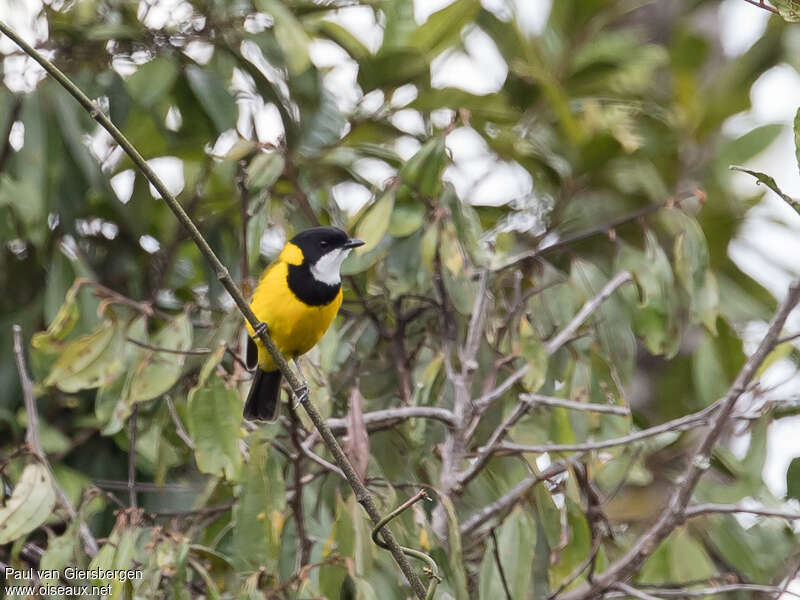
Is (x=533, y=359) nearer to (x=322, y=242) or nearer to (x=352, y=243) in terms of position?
(x=352, y=243)

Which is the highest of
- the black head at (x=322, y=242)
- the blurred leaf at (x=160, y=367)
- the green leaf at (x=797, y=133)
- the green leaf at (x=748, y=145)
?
the green leaf at (x=797, y=133)

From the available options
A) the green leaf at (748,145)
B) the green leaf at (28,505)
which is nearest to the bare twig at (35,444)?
the green leaf at (28,505)

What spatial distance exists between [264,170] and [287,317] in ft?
1.62

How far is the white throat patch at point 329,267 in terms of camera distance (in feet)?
12.5

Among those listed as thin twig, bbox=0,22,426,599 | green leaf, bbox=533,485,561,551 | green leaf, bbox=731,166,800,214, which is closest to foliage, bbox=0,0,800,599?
green leaf, bbox=533,485,561,551

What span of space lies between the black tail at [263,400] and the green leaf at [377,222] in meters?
0.55

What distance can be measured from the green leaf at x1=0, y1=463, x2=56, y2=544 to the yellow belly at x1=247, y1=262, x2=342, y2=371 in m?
0.80

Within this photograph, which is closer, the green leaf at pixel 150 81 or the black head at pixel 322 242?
the black head at pixel 322 242

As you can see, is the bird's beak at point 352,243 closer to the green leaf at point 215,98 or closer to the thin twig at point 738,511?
the green leaf at point 215,98

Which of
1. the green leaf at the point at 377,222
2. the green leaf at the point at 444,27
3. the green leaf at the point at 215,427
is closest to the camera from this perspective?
the green leaf at the point at 215,427

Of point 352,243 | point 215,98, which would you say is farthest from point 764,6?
point 215,98

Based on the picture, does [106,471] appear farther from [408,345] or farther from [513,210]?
[513,210]

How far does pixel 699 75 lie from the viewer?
6668 mm

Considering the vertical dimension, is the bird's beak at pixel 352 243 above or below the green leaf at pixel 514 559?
above
